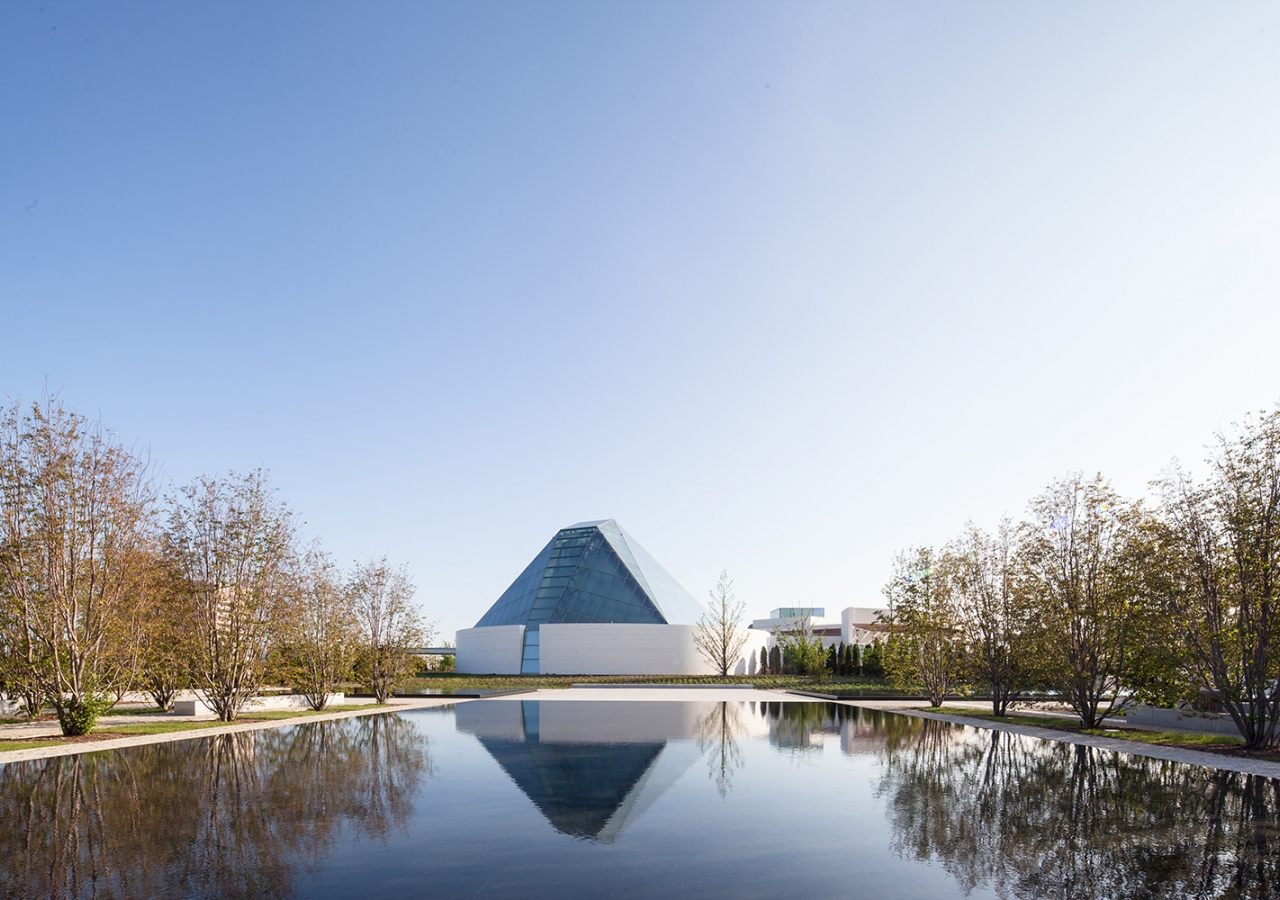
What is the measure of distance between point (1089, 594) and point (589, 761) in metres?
15.3

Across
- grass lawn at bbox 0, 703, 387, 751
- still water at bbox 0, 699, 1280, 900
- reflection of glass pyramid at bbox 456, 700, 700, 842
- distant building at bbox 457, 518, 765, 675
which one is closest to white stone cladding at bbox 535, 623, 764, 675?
distant building at bbox 457, 518, 765, 675

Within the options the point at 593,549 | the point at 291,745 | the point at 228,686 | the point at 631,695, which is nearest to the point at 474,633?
the point at 593,549

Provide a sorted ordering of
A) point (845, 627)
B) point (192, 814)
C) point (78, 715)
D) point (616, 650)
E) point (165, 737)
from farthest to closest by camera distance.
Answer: point (845, 627) < point (616, 650) < point (78, 715) < point (165, 737) < point (192, 814)

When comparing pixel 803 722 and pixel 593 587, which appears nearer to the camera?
pixel 803 722

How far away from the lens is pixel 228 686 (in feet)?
72.3

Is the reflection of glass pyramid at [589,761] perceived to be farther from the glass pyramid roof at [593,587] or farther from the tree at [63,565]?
the glass pyramid roof at [593,587]

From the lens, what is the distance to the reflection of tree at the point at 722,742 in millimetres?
11508

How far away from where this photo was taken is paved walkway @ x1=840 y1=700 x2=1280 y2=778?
13673mm

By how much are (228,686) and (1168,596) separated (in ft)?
82.1

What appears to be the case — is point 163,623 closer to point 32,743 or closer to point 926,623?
point 32,743

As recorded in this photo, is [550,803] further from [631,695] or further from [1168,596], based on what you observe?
[631,695]

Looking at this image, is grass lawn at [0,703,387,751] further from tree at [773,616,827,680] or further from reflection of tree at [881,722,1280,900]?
tree at [773,616,827,680]

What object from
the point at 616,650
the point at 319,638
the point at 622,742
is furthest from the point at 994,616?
the point at 616,650

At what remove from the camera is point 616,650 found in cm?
4906
